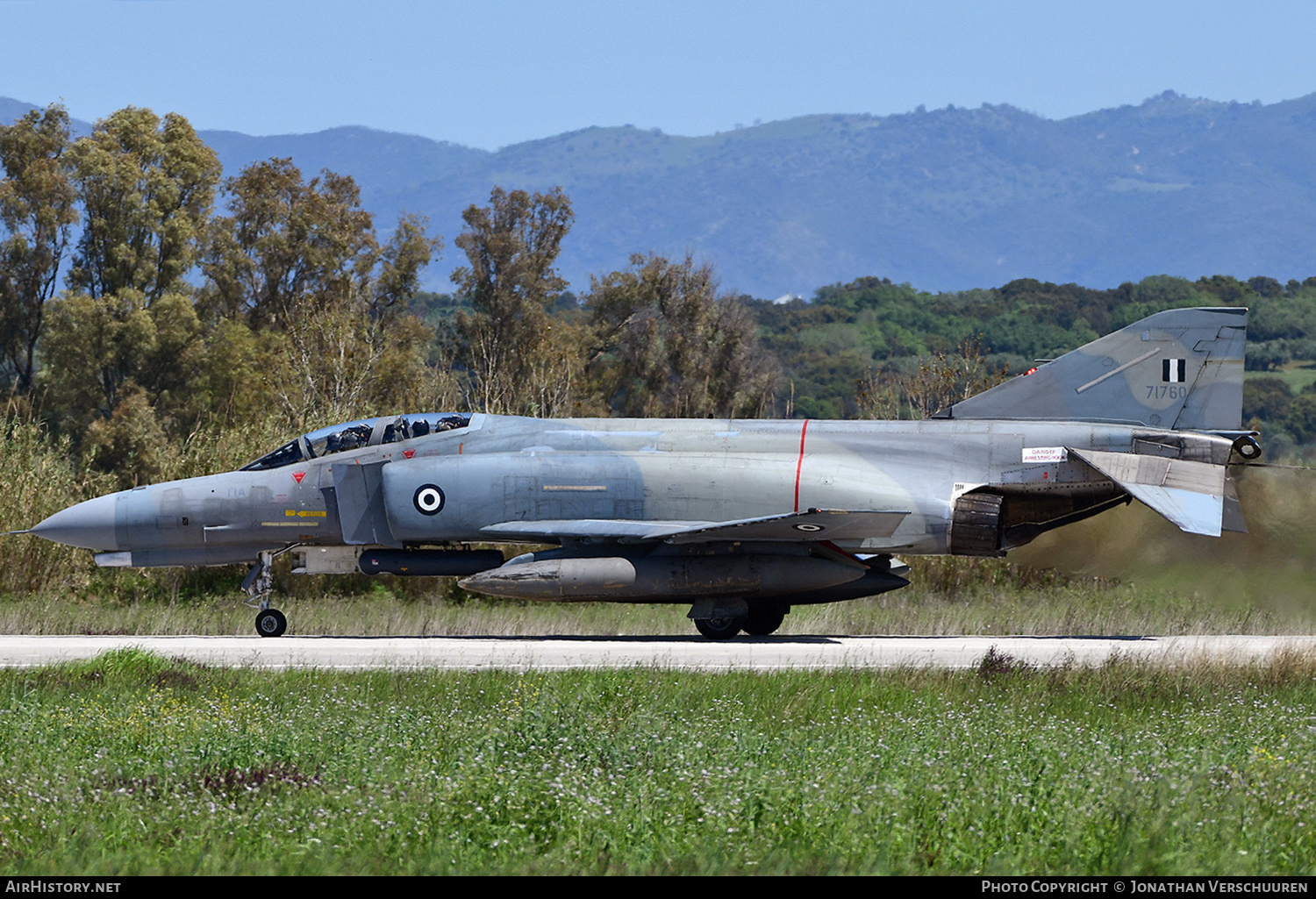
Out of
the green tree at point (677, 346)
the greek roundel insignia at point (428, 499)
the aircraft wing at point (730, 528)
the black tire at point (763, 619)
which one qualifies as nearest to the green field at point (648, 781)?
the aircraft wing at point (730, 528)

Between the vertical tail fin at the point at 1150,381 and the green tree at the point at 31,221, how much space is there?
38.9 meters

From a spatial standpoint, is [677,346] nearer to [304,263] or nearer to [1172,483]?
[304,263]

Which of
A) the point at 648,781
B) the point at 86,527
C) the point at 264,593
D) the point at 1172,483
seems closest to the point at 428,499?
the point at 264,593

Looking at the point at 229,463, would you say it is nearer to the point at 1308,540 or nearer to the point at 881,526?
the point at 881,526

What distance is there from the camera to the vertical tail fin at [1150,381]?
16.2 m

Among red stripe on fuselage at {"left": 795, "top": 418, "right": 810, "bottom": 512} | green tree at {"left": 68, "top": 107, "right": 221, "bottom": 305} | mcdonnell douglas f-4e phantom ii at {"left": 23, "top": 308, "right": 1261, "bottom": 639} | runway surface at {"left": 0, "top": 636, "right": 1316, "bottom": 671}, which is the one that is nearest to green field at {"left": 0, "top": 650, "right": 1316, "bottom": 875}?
runway surface at {"left": 0, "top": 636, "right": 1316, "bottom": 671}

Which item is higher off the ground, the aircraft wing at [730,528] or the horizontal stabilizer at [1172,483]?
the horizontal stabilizer at [1172,483]

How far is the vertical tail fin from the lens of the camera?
53.1 feet

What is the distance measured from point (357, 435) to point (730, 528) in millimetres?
4895

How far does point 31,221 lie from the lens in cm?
4622

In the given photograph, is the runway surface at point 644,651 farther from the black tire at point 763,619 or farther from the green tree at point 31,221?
the green tree at point 31,221

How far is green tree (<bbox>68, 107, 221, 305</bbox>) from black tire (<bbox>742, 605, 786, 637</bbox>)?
34.0m

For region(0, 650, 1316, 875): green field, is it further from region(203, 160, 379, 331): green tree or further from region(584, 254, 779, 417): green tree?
region(203, 160, 379, 331): green tree
